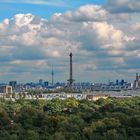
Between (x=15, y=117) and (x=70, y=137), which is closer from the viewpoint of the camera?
(x=70, y=137)

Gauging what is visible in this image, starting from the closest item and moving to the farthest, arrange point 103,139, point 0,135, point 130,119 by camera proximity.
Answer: point 103,139 < point 0,135 < point 130,119

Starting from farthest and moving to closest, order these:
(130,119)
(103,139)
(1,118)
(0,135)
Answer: (1,118)
(130,119)
(0,135)
(103,139)

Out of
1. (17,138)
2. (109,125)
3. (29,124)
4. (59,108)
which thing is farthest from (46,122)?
(59,108)

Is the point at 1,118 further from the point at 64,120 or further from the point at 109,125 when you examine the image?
the point at 109,125

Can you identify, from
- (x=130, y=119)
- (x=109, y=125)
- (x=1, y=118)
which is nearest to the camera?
(x=109, y=125)

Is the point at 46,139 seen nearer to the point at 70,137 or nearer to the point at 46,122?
the point at 70,137

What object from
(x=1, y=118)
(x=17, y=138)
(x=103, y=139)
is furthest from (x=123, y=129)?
(x=1, y=118)

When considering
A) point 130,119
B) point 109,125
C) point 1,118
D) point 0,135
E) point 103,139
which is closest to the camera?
point 103,139

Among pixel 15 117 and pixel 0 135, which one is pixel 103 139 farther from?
pixel 15 117

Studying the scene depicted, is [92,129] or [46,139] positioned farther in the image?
[92,129]
